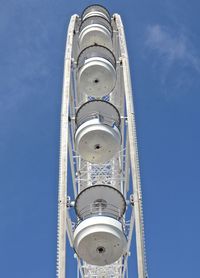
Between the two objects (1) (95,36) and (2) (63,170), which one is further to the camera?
(1) (95,36)

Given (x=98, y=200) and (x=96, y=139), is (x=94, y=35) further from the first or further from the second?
(x=98, y=200)

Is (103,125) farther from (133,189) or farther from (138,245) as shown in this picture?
(138,245)

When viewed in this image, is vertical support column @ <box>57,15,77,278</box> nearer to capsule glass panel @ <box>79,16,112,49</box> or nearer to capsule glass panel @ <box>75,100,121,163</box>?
capsule glass panel @ <box>75,100,121,163</box>

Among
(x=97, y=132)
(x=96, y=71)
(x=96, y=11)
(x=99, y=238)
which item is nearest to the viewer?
(x=99, y=238)

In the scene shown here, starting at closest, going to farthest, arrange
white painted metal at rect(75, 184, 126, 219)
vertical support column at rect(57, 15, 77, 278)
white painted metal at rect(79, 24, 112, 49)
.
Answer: vertical support column at rect(57, 15, 77, 278), white painted metal at rect(75, 184, 126, 219), white painted metal at rect(79, 24, 112, 49)

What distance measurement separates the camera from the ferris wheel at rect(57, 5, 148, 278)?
17938 millimetres

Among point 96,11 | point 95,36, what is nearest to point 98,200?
point 95,36

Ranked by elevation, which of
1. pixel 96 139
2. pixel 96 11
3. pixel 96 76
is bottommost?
pixel 96 139

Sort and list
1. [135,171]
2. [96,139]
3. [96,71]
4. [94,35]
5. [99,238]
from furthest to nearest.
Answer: [94,35], [96,71], [96,139], [135,171], [99,238]

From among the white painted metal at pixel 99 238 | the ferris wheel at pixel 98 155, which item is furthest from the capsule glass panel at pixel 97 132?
the white painted metal at pixel 99 238

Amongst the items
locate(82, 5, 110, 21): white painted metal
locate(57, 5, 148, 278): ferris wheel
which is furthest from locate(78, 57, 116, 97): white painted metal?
locate(82, 5, 110, 21): white painted metal

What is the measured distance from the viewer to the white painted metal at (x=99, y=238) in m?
17.8

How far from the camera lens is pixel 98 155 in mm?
22016

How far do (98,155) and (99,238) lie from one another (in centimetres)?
478
